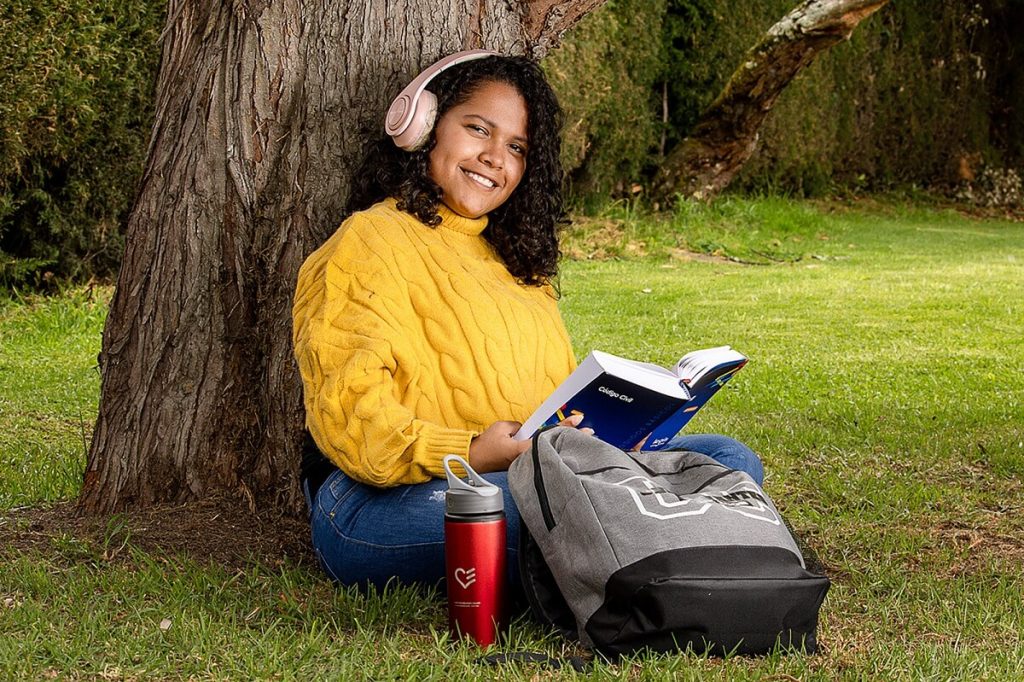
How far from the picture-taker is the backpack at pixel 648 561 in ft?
8.20

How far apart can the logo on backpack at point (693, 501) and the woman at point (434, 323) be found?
0.30 m

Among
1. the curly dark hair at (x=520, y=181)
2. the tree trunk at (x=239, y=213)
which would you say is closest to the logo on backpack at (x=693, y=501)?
the curly dark hair at (x=520, y=181)

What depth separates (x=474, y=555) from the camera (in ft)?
8.47

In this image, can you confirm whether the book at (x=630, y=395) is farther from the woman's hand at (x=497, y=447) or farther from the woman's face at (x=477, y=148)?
the woman's face at (x=477, y=148)

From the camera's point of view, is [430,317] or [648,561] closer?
[648,561]

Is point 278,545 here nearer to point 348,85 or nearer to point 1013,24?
point 348,85

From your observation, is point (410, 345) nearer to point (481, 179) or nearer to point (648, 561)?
point (481, 179)

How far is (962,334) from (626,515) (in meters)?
5.91

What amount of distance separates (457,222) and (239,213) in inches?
28.4

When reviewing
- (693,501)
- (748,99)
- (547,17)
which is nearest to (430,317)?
(693,501)

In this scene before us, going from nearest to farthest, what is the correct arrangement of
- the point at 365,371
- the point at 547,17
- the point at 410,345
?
the point at 365,371, the point at 410,345, the point at 547,17

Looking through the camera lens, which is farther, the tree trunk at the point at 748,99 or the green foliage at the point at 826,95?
the green foliage at the point at 826,95

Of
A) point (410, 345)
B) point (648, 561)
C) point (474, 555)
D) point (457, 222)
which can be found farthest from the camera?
point (457, 222)

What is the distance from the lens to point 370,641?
A: 2.73 meters
